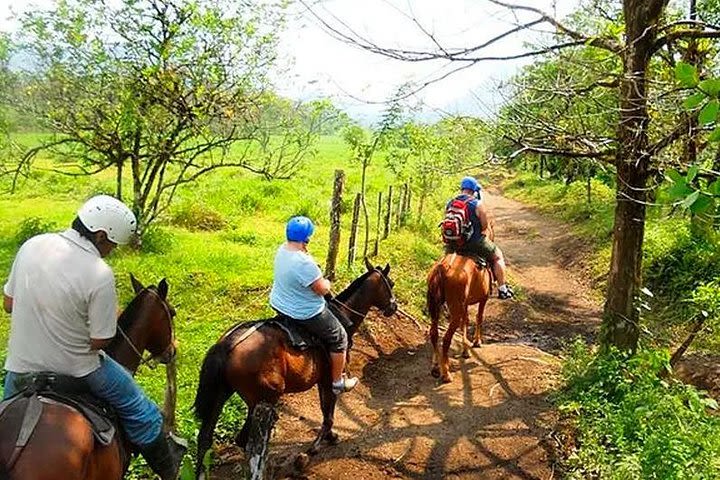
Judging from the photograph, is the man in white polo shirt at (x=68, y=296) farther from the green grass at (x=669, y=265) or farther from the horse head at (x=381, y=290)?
the green grass at (x=669, y=265)

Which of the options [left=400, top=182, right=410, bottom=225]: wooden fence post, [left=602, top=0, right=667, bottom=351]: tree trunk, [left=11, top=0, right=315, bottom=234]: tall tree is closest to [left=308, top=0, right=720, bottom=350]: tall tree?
[left=602, top=0, right=667, bottom=351]: tree trunk

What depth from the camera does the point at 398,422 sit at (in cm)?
668

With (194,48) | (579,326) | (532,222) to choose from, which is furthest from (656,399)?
(532,222)

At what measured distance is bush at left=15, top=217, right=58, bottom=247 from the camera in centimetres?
1351

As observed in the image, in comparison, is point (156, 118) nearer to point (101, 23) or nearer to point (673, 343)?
point (101, 23)

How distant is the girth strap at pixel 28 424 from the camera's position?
→ 317cm

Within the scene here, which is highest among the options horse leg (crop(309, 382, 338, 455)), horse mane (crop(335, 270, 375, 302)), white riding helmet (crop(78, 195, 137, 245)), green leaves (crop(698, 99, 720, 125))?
green leaves (crop(698, 99, 720, 125))

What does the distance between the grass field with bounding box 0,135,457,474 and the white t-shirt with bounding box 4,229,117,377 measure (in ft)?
8.42

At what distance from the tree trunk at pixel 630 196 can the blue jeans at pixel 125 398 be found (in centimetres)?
466

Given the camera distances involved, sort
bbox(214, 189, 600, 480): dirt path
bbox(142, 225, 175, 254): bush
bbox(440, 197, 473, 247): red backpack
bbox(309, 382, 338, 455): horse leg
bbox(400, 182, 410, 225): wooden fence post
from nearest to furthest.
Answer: bbox(214, 189, 600, 480): dirt path
bbox(309, 382, 338, 455): horse leg
bbox(440, 197, 473, 247): red backpack
bbox(142, 225, 175, 254): bush
bbox(400, 182, 410, 225): wooden fence post

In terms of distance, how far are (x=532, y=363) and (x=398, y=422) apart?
2.67 m

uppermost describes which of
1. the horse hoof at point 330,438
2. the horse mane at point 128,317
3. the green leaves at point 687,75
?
the green leaves at point 687,75

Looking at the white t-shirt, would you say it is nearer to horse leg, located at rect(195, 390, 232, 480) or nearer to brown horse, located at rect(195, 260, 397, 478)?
brown horse, located at rect(195, 260, 397, 478)

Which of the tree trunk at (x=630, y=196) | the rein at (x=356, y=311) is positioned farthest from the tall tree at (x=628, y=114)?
the rein at (x=356, y=311)
